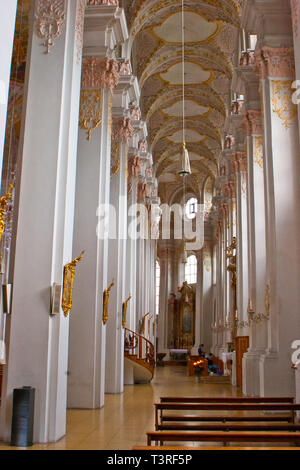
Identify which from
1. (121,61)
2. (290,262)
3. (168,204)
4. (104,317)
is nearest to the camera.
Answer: (290,262)

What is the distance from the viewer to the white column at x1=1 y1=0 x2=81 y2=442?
7.91 metres

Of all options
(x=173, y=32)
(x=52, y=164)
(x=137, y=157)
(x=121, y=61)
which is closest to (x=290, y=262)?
(x=52, y=164)

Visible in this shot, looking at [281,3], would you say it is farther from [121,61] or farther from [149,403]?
[149,403]

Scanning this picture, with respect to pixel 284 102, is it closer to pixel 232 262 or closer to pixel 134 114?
pixel 134 114

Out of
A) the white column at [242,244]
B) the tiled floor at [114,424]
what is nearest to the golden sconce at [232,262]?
the white column at [242,244]

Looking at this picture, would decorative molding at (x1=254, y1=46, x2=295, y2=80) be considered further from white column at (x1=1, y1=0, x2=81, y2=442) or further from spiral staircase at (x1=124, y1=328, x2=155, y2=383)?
spiral staircase at (x1=124, y1=328, x2=155, y2=383)

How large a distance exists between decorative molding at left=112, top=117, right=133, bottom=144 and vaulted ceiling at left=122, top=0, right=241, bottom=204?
12.3 ft

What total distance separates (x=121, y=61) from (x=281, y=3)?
5914mm

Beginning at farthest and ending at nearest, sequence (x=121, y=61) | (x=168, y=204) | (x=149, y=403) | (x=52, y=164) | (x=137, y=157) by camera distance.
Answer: (x=168, y=204) → (x=137, y=157) → (x=121, y=61) → (x=149, y=403) → (x=52, y=164)

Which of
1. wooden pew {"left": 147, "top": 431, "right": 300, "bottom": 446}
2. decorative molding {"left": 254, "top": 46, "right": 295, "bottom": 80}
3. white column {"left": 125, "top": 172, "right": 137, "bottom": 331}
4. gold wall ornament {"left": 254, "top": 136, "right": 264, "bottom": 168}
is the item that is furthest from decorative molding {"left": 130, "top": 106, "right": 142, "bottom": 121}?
wooden pew {"left": 147, "top": 431, "right": 300, "bottom": 446}

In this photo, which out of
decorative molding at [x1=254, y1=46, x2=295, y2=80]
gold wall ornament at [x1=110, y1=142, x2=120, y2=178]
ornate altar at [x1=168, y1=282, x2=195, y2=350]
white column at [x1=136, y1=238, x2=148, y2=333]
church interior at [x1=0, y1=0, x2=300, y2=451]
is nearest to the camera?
church interior at [x1=0, y1=0, x2=300, y2=451]

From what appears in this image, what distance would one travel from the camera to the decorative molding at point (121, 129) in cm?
1655

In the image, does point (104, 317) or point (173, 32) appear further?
point (173, 32)

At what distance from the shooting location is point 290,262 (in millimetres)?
11266
